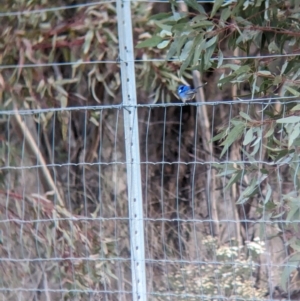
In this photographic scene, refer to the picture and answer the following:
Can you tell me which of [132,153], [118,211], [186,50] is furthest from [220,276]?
[186,50]

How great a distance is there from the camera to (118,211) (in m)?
4.81

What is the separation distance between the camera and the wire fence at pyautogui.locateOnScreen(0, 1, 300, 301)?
3355 mm

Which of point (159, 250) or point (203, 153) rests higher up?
point (203, 153)

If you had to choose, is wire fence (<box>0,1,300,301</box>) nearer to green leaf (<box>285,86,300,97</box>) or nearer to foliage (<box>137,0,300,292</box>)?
foliage (<box>137,0,300,292</box>)

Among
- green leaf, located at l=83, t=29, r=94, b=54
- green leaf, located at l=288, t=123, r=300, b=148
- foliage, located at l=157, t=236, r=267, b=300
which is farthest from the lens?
green leaf, located at l=83, t=29, r=94, b=54

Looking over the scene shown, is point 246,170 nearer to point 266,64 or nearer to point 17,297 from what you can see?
point 266,64

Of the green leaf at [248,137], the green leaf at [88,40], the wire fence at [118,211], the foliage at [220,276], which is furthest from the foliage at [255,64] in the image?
the green leaf at [88,40]

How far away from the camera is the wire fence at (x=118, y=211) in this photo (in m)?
3.36

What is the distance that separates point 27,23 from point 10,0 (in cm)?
18

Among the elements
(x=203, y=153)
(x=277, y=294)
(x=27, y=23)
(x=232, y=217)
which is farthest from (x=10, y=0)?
(x=277, y=294)

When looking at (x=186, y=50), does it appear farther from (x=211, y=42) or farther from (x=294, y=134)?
(x=294, y=134)

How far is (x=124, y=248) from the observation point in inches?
186

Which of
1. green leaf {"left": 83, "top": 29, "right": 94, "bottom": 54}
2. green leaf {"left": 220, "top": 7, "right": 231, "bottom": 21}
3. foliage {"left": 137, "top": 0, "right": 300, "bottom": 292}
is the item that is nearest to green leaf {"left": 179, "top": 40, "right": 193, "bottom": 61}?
foliage {"left": 137, "top": 0, "right": 300, "bottom": 292}

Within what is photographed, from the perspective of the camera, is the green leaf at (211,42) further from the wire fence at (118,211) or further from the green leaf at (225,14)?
the wire fence at (118,211)
